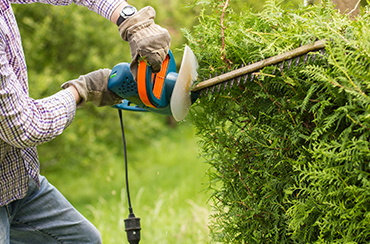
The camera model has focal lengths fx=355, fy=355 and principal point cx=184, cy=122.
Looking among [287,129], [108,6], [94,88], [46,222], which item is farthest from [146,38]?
[46,222]

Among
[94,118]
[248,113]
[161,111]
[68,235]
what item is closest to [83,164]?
[94,118]

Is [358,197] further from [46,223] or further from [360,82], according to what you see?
[46,223]

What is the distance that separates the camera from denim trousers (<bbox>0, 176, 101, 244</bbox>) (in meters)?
1.92

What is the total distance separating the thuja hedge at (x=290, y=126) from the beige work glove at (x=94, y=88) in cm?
52

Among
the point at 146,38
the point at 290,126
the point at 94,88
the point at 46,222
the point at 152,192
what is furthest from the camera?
the point at 152,192

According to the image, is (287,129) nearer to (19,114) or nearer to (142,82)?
(142,82)

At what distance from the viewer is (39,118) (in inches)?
58.2

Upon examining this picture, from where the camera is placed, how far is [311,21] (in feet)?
4.09

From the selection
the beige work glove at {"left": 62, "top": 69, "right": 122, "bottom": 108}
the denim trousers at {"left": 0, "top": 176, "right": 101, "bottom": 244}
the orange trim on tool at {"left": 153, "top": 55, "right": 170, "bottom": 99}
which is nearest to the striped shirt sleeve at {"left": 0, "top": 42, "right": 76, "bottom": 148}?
the beige work glove at {"left": 62, "top": 69, "right": 122, "bottom": 108}

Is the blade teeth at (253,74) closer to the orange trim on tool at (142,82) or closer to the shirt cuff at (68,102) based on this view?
the orange trim on tool at (142,82)

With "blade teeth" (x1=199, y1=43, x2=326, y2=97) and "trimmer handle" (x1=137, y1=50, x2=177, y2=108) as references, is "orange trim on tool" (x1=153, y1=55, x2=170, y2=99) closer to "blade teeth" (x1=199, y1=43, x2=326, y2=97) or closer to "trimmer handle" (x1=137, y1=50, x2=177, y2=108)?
"trimmer handle" (x1=137, y1=50, x2=177, y2=108)

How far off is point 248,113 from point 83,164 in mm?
5115

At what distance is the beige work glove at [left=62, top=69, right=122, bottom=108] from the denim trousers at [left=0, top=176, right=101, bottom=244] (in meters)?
0.53

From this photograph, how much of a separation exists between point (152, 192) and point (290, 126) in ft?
18.2
